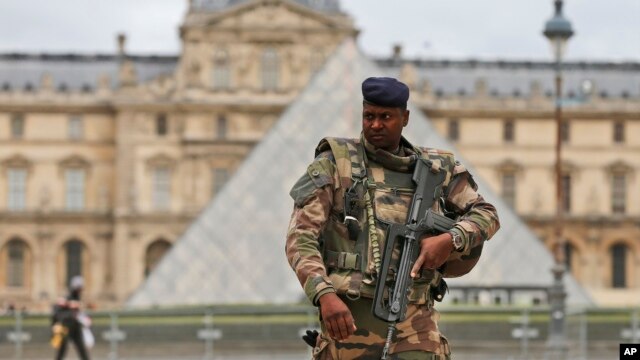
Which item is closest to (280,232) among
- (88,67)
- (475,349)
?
(475,349)

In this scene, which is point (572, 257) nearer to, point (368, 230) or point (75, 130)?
point (75, 130)

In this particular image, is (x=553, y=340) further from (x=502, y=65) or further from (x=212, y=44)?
(x=502, y=65)

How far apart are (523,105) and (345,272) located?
72.6 m

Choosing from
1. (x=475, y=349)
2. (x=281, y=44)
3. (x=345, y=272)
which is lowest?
(x=475, y=349)

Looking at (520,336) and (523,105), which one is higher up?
(523,105)

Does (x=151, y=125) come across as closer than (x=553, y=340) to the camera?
No

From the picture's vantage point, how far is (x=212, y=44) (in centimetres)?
7719

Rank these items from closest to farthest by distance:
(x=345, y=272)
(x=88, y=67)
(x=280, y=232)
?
(x=345, y=272), (x=280, y=232), (x=88, y=67)

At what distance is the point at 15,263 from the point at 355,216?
236 feet

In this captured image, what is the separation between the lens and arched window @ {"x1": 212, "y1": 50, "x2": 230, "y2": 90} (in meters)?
77.2

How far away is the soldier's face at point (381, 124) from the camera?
7.94m

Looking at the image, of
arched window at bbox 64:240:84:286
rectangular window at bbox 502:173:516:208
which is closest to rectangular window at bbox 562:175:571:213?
rectangular window at bbox 502:173:516:208

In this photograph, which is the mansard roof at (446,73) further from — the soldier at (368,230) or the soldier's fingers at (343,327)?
the soldier's fingers at (343,327)

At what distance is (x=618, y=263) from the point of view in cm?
7994
